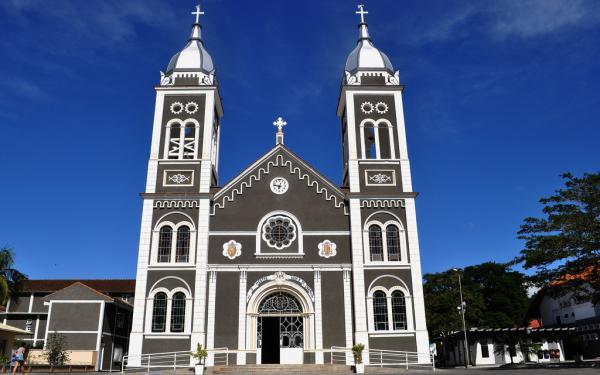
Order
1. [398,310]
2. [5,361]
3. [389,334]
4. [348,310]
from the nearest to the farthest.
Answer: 1. [389,334]
2. [348,310]
3. [398,310]
4. [5,361]

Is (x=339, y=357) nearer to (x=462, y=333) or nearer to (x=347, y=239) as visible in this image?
(x=347, y=239)

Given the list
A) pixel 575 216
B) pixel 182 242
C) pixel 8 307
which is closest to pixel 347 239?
pixel 182 242

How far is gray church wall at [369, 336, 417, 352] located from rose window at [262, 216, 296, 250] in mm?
6906

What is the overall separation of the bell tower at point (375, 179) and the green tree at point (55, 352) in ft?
57.5

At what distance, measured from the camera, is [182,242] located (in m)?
29.3

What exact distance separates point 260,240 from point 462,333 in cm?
2489

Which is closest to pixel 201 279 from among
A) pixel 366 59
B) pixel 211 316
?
pixel 211 316

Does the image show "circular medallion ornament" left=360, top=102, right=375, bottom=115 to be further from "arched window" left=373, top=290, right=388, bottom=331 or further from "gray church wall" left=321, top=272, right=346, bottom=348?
"arched window" left=373, top=290, right=388, bottom=331

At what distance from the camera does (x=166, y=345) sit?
2711 cm

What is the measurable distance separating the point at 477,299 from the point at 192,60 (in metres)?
39.9

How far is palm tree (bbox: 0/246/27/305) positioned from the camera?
35.2 m

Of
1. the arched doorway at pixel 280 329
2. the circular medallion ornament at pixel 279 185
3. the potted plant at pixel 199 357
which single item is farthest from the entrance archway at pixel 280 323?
the circular medallion ornament at pixel 279 185

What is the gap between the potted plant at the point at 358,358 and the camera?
24.9 m

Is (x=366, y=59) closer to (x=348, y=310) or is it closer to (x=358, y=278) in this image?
(x=358, y=278)
